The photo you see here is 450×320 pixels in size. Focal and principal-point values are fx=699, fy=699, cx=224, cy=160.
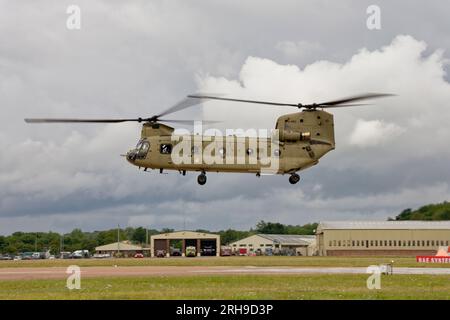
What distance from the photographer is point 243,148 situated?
5388cm

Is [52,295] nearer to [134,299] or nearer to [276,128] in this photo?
[134,299]

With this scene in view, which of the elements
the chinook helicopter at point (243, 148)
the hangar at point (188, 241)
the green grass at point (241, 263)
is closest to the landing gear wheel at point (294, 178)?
the chinook helicopter at point (243, 148)

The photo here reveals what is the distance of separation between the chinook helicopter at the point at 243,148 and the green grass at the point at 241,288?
26.8 ft

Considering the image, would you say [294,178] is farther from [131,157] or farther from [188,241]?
[188,241]

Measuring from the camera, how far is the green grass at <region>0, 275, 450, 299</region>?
39.2 meters

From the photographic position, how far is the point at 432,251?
536 ft

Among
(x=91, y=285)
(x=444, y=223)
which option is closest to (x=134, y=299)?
(x=91, y=285)

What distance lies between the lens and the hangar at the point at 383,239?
162 metres

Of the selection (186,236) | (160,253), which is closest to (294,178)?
(160,253)

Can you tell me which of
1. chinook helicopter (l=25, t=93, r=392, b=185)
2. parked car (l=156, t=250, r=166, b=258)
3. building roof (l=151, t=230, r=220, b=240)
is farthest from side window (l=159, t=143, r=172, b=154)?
building roof (l=151, t=230, r=220, b=240)

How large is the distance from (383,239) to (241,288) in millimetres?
123468

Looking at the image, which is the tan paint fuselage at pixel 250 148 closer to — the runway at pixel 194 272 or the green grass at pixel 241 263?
the runway at pixel 194 272

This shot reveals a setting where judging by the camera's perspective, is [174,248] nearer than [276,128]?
No
